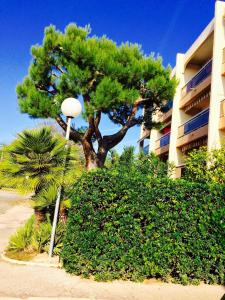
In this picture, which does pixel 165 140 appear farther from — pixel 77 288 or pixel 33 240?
pixel 77 288

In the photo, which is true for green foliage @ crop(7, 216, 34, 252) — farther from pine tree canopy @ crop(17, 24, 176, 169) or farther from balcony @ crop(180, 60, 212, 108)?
balcony @ crop(180, 60, 212, 108)

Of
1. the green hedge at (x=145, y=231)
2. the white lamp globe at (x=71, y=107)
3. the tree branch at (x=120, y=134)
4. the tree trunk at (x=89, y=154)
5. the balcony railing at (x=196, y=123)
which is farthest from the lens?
the balcony railing at (x=196, y=123)

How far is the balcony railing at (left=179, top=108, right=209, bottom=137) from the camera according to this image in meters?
17.0

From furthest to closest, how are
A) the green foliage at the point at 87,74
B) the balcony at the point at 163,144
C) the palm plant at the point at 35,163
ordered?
the balcony at the point at 163,144
the green foliage at the point at 87,74
the palm plant at the point at 35,163

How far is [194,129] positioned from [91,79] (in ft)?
30.9

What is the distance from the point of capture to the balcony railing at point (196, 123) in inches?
671

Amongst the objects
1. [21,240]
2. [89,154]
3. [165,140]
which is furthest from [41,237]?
[165,140]

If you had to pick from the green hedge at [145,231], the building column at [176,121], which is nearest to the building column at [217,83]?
the building column at [176,121]

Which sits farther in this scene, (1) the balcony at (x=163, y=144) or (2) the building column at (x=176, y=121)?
(1) the balcony at (x=163, y=144)

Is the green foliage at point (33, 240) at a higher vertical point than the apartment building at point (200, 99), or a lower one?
lower

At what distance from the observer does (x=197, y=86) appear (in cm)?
1938

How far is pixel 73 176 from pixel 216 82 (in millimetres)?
12396

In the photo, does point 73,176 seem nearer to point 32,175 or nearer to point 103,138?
point 32,175

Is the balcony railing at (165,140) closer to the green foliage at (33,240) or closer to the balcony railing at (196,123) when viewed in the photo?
the balcony railing at (196,123)
